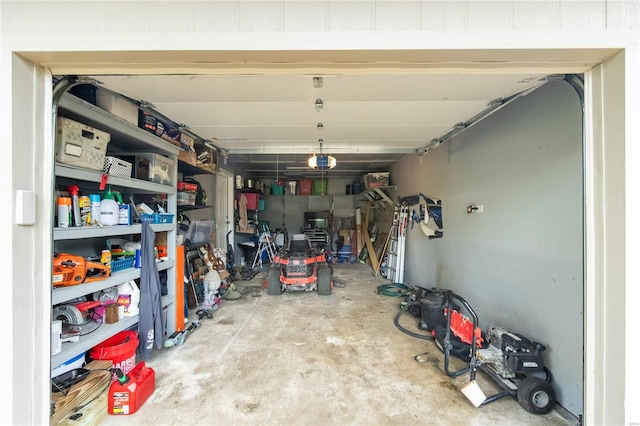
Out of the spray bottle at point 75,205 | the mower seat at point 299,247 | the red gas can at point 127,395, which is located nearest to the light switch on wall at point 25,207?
the spray bottle at point 75,205

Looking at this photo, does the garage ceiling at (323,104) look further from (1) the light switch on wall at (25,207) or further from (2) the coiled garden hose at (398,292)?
(2) the coiled garden hose at (398,292)

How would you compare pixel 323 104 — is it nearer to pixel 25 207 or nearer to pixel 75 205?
pixel 25 207

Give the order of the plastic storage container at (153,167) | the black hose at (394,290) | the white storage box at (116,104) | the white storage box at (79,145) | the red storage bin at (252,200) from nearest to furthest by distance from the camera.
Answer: the white storage box at (79,145), the white storage box at (116,104), the plastic storage container at (153,167), the black hose at (394,290), the red storage bin at (252,200)

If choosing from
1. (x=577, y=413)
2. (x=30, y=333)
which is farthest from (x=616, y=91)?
(x=30, y=333)

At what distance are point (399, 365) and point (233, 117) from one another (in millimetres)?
2924

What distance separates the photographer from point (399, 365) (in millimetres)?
2184

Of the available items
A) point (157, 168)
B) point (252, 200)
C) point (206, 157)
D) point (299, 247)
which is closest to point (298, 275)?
point (299, 247)

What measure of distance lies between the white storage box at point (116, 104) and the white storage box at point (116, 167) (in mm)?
366

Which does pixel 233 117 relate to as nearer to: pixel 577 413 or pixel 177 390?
pixel 177 390

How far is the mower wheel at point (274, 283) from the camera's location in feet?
13.6

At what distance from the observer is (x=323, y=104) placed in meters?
2.07

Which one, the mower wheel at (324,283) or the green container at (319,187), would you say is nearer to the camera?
the mower wheel at (324,283)

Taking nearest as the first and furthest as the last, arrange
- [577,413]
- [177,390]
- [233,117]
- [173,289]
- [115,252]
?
[577,413] → [177,390] → [115,252] → [233,117] → [173,289]

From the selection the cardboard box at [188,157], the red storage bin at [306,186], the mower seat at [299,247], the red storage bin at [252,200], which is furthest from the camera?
the red storage bin at [306,186]
